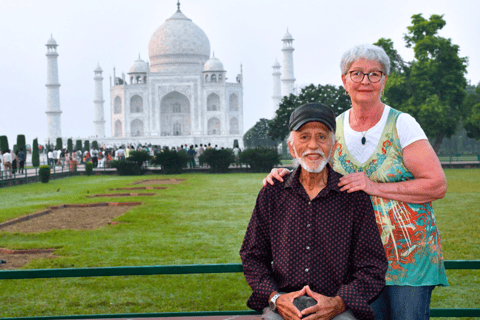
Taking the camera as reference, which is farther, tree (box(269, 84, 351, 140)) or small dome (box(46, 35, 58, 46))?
small dome (box(46, 35, 58, 46))

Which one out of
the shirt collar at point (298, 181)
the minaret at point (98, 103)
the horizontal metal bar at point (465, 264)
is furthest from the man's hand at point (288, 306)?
the minaret at point (98, 103)

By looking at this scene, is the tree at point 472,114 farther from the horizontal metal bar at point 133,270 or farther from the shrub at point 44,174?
the horizontal metal bar at point 133,270

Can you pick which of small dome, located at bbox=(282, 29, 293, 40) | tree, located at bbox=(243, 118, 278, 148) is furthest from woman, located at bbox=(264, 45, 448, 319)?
small dome, located at bbox=(282, 29, 293, 40)

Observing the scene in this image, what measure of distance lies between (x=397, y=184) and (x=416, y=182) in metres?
0.06

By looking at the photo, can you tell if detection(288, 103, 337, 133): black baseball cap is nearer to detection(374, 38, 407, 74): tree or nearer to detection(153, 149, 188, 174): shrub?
detection(153, 149, 188, 174): shrub

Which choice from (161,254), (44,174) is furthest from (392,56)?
(161,254)

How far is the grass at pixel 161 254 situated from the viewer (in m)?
4.54

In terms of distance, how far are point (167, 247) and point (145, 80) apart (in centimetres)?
3850

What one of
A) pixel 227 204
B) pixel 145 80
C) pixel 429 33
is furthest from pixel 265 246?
pixel 145 80

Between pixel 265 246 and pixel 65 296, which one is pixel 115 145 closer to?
pixel 65 296

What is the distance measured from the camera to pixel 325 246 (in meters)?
1.88

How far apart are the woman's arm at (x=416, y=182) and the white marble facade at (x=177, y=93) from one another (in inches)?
1546

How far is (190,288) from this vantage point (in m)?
5.02

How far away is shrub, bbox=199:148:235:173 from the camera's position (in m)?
19.8
